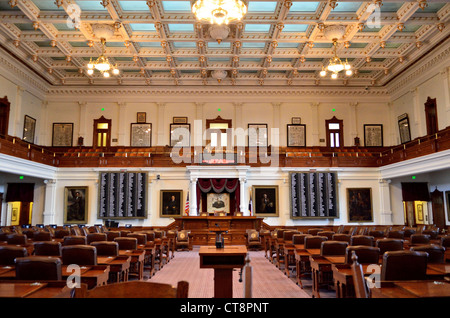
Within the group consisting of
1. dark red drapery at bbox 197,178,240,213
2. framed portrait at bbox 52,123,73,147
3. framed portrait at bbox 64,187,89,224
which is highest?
framed portrait at bbox 52,123,73,147

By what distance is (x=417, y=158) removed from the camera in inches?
578

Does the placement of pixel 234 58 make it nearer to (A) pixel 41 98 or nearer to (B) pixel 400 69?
(B) pixel 400 69

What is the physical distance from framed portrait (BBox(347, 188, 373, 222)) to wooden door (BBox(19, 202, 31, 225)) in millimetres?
17129

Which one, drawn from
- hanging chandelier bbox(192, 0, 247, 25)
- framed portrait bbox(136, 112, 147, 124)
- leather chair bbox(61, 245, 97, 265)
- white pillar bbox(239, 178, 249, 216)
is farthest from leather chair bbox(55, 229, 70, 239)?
framed portrait bbox(136, 112, 147, 124)

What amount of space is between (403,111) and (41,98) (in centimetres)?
2104

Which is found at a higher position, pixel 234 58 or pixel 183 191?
pixel 234 58

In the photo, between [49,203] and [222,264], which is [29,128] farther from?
[222,264]

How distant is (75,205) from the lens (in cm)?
1797

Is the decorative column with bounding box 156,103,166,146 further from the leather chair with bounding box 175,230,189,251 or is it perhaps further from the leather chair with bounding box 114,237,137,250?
the leather chair with bounding box 114,237,137,250

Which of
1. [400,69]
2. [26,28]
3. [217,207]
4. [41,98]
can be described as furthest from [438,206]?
[41,98]

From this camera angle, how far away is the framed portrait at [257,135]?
2083cm

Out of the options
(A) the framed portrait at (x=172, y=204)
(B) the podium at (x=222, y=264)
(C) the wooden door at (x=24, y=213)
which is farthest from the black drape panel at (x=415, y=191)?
(C) the wooden door at (x=24, y=213)

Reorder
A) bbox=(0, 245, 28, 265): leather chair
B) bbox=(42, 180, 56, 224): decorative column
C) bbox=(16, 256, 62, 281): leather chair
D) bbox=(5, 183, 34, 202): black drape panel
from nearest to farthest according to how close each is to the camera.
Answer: bbox=(16, 256, 62, 281): leather chair, bbox=(0, 245, 28, 265): leather chair, bbox=(42, 180, 56, 224): decorative column, bbox=(5, 183, 34, 202): black drape panel

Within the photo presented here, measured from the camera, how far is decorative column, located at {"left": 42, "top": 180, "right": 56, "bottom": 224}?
1770cm
